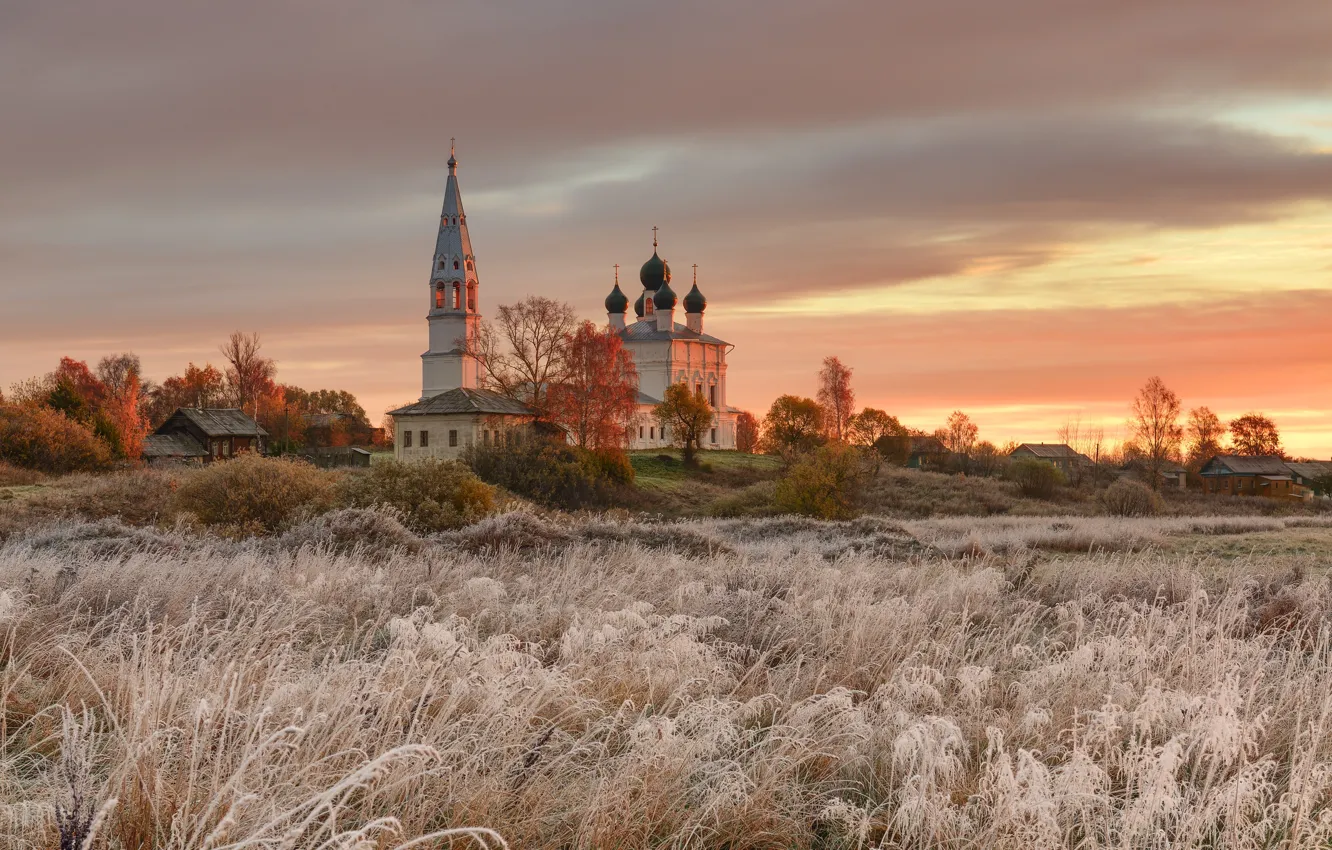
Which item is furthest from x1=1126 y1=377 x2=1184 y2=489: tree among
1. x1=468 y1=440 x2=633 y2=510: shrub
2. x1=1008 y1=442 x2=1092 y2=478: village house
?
x1=468 y1=440 x2=633 y2=510: shrub

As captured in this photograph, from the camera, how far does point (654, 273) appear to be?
89.9 metres

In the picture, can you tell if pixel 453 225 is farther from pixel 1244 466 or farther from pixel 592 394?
pixel 1244 466

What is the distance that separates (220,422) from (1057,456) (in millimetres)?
66045

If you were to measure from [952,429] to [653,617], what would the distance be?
82.6m

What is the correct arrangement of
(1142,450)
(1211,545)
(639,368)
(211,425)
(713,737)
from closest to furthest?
(713,737) → (1211,545) → (211,425) → (1142,450) → (639,368)

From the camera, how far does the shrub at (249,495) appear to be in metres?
23.1

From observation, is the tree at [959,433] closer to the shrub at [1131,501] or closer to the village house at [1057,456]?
the village house at [1057,456]

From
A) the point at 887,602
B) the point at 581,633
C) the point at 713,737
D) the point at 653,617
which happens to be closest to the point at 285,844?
the point at 713,737

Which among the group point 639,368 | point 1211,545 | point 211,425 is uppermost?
point 639,368

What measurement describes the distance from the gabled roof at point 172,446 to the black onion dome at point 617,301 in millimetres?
38143

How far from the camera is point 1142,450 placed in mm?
72750

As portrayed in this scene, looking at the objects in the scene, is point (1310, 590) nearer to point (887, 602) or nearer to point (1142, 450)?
point (887, 602)

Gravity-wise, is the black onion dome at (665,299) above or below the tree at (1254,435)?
above

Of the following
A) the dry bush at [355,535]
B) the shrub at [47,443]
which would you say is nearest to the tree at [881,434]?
the shrub at [47,443]
